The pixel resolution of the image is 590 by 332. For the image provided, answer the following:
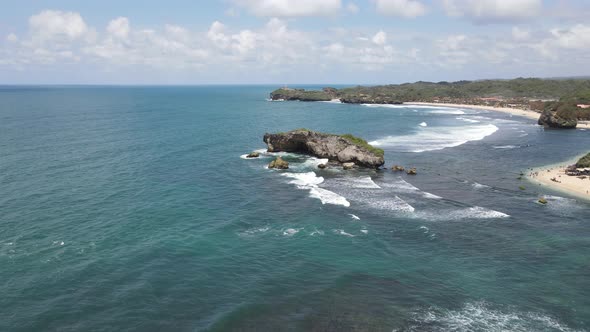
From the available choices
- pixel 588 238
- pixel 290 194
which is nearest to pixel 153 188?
pixel 290 194

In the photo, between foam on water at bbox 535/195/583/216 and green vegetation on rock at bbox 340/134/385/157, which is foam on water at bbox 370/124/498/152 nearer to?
green vegetation on rock at bbox 340/134/385/157

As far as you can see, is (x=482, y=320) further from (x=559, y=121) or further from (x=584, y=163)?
(x=559, y=121)

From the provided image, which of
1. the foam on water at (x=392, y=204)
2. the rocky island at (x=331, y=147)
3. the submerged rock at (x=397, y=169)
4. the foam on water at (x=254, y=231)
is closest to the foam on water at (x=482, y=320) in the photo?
the foam on water at (x=254, y=231)

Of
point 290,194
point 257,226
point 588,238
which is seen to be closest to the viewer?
point 588,238

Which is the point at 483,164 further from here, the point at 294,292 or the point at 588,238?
the point at 294,292

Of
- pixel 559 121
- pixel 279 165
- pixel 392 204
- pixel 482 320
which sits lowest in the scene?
pixel 482 320

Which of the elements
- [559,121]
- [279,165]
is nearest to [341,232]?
[279,165]
